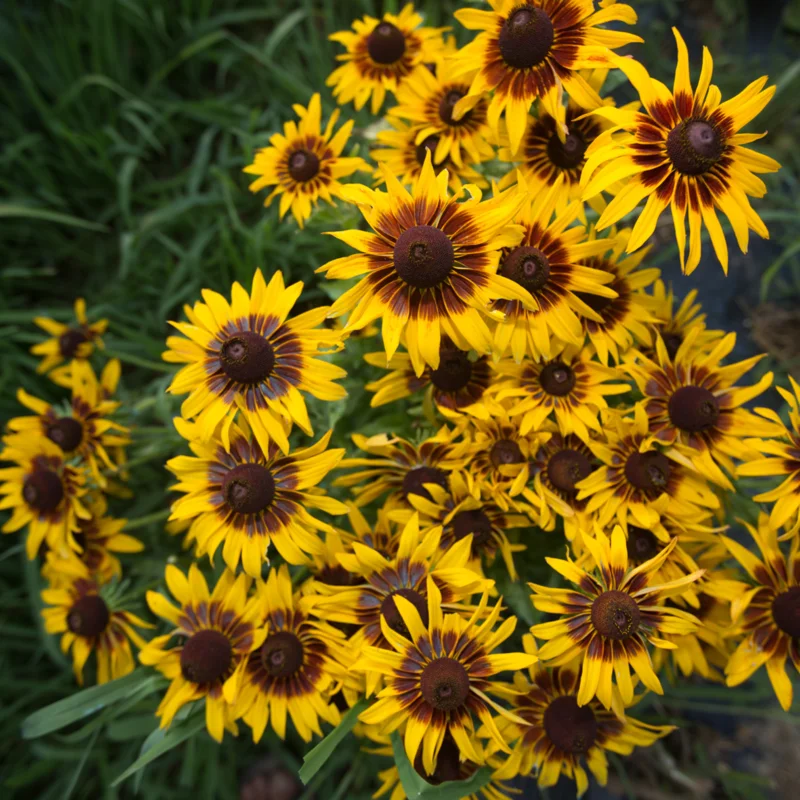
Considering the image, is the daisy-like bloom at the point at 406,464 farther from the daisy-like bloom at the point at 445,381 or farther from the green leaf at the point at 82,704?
→ the green leaf at the point at 82,704

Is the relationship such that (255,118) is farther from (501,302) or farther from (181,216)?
(501,302)

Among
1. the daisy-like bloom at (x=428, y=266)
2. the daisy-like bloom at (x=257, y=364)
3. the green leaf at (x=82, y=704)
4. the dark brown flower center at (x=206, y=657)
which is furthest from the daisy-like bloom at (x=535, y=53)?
the green leaf at (x=82, y=704)

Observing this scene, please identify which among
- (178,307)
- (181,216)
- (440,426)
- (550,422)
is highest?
(550,422)

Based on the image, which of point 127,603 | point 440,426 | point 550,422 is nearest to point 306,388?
point 440,426

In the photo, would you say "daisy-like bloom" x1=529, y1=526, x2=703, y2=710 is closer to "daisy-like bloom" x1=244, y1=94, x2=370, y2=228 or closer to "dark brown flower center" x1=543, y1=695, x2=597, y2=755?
"dark brown flower center" x1=543, y1=695, x2=597, y2=755

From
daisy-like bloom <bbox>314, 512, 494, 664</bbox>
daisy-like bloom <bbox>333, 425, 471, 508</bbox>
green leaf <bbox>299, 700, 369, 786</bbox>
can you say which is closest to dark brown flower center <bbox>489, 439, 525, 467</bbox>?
daisy-like bloom <bbox>333, 425, 471, 508</bbox>
